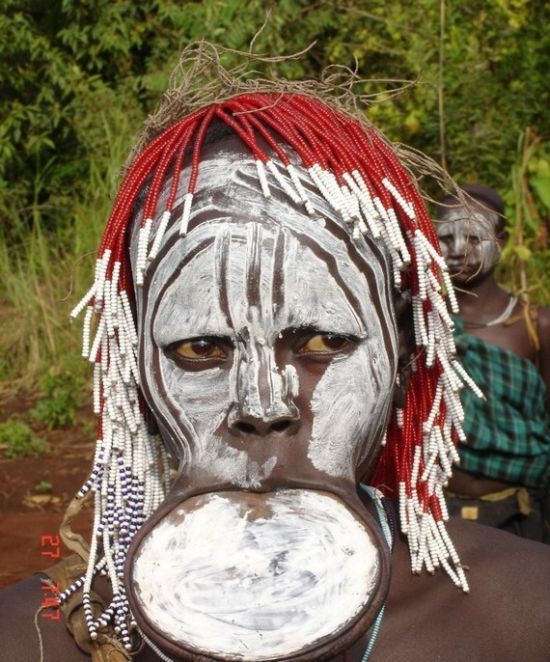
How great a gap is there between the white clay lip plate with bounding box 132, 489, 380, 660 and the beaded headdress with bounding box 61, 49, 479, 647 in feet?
1.19

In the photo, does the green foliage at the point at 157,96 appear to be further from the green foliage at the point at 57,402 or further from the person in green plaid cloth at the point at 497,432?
the person in green plaid cloth at the point at 497,432

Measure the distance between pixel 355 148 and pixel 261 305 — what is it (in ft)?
1.16

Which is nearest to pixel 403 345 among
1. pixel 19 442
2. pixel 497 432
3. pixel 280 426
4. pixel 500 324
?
pixel 280 426

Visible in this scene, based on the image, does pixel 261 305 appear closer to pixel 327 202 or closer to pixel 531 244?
pixel 327 202

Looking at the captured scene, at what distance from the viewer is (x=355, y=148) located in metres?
1.90

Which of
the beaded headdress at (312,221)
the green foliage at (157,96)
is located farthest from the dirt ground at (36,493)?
the beaded headdress at (312,221)

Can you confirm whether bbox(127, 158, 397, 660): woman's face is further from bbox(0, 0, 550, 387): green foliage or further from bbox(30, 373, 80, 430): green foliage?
bbox(30, 373, 80, 430): green foliage

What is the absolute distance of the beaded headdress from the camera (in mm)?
1847

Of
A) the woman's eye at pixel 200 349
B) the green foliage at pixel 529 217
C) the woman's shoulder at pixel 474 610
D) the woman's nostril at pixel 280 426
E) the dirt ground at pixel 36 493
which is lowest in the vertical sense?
the dirt ground at pixel 36 493

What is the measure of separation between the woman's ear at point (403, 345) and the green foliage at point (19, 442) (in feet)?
17.6

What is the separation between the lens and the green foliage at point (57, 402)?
7.49 metres

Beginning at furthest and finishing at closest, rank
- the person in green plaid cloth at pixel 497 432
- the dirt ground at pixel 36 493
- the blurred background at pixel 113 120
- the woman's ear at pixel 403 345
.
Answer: the blurred background at pixel 113 120
the dirt ground at pixel 36 493
the person in green plaid cloth at pixel 497 432
the woman's ear at pixel 403 345

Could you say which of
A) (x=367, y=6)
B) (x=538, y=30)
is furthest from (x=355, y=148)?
(x=367, y=6)

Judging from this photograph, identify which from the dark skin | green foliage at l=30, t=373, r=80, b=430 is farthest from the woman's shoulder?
green foliage at l=30, t=373, r=80, b=430
